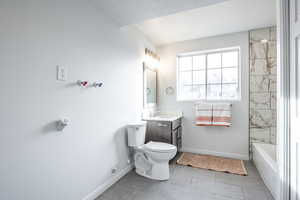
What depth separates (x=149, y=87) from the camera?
9.66 feet

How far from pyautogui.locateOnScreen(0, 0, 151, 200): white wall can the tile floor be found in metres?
0.26

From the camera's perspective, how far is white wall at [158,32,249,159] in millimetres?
2660

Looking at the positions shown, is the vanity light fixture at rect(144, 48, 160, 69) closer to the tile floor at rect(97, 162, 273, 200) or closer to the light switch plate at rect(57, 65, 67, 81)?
the light switch plate at rect(57, 65, 67, 81)

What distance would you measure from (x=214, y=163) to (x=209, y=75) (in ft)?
5.49

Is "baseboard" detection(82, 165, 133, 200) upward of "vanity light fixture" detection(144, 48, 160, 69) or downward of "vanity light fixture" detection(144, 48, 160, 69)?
downward

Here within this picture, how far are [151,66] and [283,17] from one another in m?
2.08

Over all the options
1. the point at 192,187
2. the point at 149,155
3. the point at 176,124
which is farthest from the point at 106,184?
the point at 176,124

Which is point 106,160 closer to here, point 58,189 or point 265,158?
point 58,189

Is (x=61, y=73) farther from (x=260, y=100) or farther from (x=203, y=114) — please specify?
(x=260, y=100)

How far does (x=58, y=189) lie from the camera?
127 centimetres

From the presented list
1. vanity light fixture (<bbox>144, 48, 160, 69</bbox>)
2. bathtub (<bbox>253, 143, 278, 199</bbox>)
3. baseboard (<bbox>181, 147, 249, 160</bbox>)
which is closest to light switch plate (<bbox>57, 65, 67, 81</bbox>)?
vanity light fixture (<bbox>144, 48, 160, 69</bbox>)

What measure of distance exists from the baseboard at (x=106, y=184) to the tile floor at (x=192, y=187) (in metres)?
0.05

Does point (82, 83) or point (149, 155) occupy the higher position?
point (82, 83)

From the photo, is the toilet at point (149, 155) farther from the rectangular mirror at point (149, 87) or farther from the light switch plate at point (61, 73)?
the light switch plate at point (61, 73)
